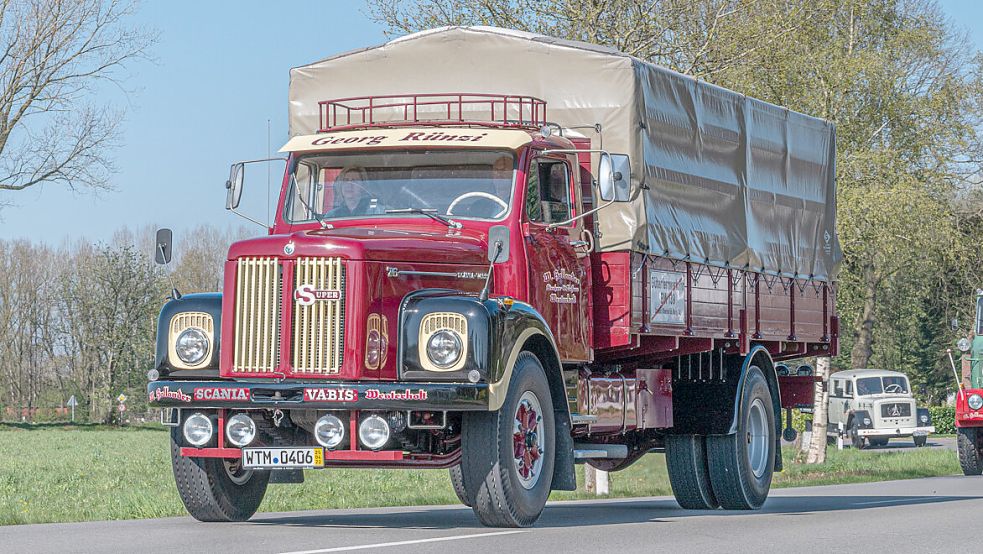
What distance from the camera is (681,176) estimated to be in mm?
15078

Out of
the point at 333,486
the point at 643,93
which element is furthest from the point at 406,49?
the point at 333,486

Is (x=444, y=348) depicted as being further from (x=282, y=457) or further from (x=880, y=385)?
(x=880, y=385)

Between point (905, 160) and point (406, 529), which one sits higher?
point (905, 160)

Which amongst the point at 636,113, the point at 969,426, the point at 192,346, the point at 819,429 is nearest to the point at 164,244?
the point at 192,346

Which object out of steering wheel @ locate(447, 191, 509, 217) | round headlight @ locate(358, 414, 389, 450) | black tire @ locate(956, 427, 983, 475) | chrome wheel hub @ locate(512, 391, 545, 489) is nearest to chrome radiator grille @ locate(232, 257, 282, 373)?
round headlight @ locate(358, 414, 389, 450)

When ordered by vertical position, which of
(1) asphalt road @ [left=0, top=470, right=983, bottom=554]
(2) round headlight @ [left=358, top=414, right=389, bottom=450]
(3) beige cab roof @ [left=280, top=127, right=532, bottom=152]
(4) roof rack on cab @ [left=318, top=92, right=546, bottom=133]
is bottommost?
(1) asphalt road @ [left=0, top=470, right=983, bottom=554]

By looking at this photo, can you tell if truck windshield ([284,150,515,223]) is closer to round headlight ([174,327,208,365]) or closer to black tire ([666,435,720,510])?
round headlight ([174,327,208,365])

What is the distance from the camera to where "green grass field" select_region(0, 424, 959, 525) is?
1588cm

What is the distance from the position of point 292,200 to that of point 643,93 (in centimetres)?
334

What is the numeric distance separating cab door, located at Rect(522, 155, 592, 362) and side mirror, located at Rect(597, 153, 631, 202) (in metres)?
0.67

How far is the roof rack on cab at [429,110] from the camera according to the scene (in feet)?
44.1

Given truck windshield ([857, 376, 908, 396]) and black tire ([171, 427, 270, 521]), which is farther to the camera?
truck windshield ([857, 376, 908, 396])

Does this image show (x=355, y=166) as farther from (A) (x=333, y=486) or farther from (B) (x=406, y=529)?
(A) (x=333, y=486)

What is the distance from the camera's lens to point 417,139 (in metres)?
12.7
